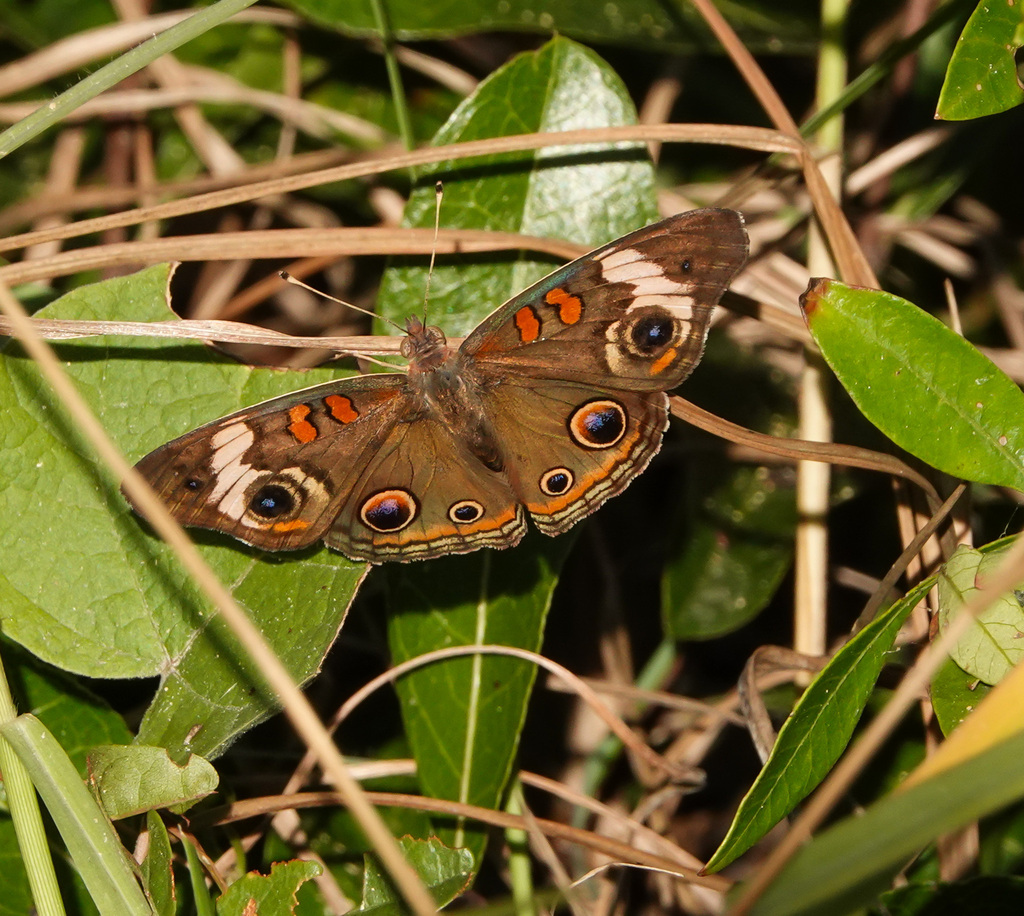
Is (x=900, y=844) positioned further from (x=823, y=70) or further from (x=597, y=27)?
(x=597, y=27)

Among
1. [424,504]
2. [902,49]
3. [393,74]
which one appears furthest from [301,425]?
[902,49]

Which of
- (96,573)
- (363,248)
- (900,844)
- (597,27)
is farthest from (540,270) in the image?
(900,844)

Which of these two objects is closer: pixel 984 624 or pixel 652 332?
pixel 984 624

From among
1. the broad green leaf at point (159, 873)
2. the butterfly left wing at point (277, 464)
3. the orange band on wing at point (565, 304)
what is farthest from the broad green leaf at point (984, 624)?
the broad green leaf at point (159, 873)

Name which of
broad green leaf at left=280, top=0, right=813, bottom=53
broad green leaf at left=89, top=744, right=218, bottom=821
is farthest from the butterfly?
broad green leaf at left=280, top=0, right=813, bottom=53

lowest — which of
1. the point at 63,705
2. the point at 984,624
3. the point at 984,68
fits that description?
the point at 63,705

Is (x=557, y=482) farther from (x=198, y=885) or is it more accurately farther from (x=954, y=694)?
(x=198, y=885)

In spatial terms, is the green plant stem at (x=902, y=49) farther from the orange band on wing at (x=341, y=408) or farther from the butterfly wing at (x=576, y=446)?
the orange band on wing at (x=341, y=408)
